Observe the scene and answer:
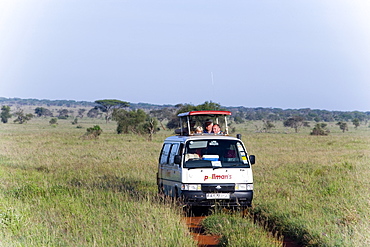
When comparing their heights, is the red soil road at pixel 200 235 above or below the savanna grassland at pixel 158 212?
below

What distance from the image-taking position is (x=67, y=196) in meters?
12.5

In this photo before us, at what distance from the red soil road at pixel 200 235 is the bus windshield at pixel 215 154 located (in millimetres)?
1144

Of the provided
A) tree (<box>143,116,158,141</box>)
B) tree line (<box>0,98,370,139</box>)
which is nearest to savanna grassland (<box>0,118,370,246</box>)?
tree line (<box>0,98,370,139</box>)

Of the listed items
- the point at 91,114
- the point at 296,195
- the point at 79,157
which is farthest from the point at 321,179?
the point at 91,114

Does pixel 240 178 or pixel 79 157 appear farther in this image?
pixel 79 157

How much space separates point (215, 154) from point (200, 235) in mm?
2907

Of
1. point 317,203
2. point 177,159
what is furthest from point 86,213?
point 317,203

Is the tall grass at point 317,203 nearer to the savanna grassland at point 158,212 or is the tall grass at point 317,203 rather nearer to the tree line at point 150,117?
the savanna grassland at point 158,212

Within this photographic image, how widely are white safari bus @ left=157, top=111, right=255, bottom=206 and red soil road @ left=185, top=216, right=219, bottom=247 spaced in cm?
40

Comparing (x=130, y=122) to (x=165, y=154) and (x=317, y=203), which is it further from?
(x=317, y=203)

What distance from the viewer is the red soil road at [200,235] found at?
879 cm

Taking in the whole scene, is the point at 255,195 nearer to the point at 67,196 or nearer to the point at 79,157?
the point at 67,196

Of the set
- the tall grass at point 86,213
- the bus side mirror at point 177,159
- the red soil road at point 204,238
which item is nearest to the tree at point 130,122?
the tall grass at point 86,213

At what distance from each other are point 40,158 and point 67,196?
12.7 m
